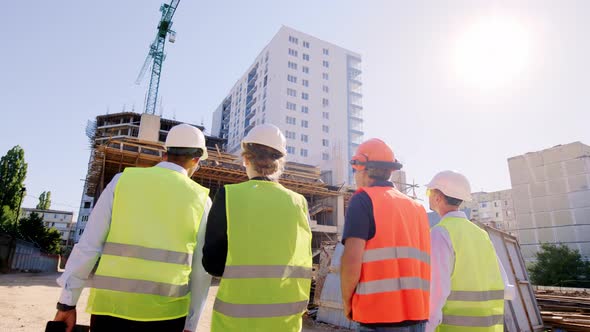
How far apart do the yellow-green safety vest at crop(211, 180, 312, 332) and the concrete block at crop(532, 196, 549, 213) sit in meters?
50.6

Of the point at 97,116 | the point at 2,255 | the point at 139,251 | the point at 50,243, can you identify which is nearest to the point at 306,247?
the point at 139,251

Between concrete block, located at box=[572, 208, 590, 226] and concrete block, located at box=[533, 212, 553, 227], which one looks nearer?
concrete block, located at box=[572, 208, 590, 226]

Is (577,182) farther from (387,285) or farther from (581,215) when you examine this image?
(387,285)

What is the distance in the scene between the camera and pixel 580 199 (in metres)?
38.7

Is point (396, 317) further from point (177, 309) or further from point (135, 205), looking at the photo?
point (135, 205)

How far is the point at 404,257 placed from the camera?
200cm

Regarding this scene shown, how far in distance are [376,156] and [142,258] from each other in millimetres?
1594

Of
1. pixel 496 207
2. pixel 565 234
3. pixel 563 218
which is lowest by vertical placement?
pixel 565 234

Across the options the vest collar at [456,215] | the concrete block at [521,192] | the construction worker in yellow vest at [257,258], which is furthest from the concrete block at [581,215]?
the construction worker in yellow vest at [257,258]

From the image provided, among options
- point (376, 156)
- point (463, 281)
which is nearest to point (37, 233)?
point (376, 156)

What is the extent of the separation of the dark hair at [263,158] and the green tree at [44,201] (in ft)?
247

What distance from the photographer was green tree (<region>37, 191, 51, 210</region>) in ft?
203

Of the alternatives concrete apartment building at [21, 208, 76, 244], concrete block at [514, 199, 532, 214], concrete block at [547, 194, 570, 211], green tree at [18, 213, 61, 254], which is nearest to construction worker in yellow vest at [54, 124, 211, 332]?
green tree at [18, 213, 61, 254]

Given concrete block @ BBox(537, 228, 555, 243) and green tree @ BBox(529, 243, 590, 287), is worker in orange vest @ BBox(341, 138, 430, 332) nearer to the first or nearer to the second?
green tree @ BBox(529, 243, 590, 287)
